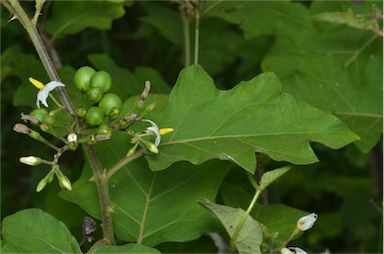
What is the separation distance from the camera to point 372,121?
6.18ft

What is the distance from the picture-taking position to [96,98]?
4.53ft

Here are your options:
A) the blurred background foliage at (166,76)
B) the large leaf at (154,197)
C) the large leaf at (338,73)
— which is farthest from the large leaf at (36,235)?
the large leaf at (338,73)

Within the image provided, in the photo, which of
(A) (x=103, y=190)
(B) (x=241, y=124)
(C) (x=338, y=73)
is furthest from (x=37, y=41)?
(C) (x=338, y=73)

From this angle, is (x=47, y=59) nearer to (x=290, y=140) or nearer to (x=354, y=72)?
(x=290, y=140)

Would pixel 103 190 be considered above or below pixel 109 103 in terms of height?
below

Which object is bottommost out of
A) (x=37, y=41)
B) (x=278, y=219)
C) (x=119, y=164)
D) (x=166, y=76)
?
(x=166, y=76)

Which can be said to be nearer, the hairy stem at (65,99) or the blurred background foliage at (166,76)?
the hairy stem at (65,99)

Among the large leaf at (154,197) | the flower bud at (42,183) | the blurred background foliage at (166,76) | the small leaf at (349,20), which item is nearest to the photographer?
the flower bud at (42,183)

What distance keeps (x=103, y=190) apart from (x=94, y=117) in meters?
0.14

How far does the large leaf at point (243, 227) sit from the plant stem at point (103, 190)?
0.18 meters

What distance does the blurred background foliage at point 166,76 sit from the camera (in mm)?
1977

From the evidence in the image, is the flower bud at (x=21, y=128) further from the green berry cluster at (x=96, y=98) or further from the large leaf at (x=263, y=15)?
the large leaf at (x=263, y=15)

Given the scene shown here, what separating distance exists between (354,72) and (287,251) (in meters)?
0.86

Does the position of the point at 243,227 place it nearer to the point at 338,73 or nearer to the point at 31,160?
the point at 31,160
